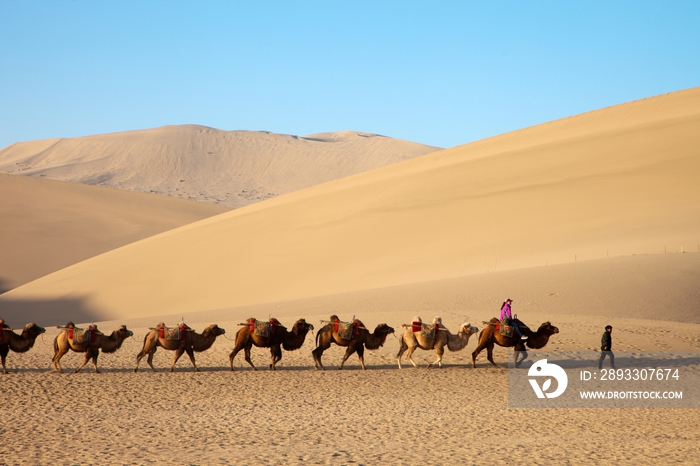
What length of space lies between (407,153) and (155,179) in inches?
1721

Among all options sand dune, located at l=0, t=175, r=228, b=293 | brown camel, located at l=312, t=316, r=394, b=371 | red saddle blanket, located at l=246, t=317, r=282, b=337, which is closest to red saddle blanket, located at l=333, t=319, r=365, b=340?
brown camel, located at l=312, t=316, r=394, b=371

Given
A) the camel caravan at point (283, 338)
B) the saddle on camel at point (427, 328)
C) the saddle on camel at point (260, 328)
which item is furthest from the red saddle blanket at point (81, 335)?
the saddle on camel at point (427, 328)

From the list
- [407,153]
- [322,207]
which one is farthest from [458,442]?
[407,153]

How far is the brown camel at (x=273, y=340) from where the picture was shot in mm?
14156

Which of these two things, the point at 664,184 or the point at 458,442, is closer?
the point at 458,442

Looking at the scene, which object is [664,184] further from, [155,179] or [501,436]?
[155,179]

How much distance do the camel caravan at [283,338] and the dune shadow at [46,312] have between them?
49.7 feet

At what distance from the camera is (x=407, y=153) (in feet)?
409

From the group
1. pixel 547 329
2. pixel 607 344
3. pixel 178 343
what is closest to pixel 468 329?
pixel 547 329

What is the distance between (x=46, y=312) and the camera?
98.1 ft

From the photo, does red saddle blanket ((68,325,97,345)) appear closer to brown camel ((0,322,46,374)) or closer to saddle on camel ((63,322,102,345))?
saddle on camel ((63,322,102,345))

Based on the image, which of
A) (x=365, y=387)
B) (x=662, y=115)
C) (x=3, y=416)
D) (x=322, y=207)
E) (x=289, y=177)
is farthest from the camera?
(x=289, y=177)

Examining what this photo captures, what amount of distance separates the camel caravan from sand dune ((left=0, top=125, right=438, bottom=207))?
3034 inches

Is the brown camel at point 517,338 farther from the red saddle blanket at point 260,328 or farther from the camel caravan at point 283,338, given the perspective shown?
the red saddle blanket at point 260,328
